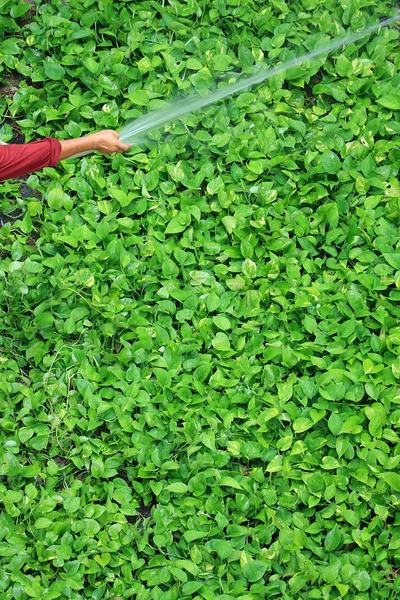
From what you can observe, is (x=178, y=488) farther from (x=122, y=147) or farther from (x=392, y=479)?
(x=122, y=147)

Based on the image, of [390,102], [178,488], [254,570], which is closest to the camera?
[254,570]

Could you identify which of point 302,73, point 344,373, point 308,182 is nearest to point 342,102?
point 302,73

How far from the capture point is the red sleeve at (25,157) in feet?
8.67

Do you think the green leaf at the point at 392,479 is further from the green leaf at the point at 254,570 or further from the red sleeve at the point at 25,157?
the red sleeve at the point at 25,157

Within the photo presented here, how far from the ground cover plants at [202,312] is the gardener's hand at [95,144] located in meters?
0.06

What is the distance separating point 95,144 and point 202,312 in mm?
736

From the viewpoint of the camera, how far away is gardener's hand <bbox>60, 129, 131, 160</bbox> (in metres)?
2.95

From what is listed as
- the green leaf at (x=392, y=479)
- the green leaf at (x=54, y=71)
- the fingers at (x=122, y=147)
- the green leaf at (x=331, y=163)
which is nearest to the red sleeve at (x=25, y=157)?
the fingers at (x=122, y=147)

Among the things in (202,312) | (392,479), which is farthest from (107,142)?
(392,479)

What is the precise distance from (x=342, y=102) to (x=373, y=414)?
53.9 inches

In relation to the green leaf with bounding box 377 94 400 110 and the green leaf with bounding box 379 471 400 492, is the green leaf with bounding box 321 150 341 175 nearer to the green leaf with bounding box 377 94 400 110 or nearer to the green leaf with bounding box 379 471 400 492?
the green leaf with bounding box 377 94 400 110

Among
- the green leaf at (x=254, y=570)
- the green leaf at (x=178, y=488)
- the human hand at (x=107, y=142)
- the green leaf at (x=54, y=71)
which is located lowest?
the green leaf at (x=254, y=570)

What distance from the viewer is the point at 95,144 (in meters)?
3.09

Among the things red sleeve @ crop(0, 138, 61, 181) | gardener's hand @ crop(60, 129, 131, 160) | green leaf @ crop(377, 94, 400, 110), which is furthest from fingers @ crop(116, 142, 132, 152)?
green leaf @ crop(377, 94, 400, 110)
